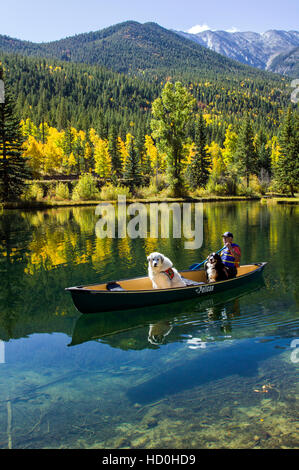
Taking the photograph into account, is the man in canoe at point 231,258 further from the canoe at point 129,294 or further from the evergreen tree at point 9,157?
the evergreen tree at point 9,157

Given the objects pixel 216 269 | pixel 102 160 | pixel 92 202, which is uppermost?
pixel 102 160

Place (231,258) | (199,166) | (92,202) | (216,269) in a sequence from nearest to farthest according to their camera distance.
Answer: (216,269)
(231,258)
(92,202)
(199,166)

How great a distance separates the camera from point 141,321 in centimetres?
1088

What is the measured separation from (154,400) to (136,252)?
1458cm

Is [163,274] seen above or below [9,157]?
below

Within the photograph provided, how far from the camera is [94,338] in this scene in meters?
9.73

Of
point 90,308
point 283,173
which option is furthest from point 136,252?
point 283,173

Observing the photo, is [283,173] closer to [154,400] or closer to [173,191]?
[173,191]

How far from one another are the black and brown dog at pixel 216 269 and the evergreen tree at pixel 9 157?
41.5 metres

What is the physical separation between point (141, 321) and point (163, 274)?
1646 millimetres

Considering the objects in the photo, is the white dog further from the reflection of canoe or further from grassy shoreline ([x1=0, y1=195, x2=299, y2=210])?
grassy shoreline ([x1=0, y1=195, x2=299, y2=210])

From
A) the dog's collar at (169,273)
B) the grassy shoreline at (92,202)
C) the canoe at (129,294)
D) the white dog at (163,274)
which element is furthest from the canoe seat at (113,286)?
the grassy shoreline at (92,202)

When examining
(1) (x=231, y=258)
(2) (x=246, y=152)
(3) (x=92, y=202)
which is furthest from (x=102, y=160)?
(1) (x=231, y=258)

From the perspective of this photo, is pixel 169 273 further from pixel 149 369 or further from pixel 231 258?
pixel 149 369
